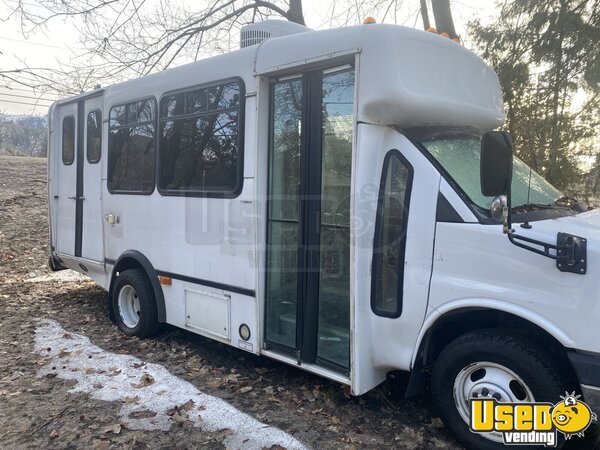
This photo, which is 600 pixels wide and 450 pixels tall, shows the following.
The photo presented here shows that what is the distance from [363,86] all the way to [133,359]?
3437 millimetres

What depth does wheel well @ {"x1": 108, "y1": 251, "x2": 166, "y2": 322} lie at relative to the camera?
523 cm

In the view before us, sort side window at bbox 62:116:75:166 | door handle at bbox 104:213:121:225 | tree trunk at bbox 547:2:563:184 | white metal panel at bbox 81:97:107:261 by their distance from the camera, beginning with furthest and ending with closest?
tree trunk at bbox 547:2:563:184, side window at bbox 62:116:75:166, white metal panel at bbox 81:97:107:261, door handle at bbox 104:213:121:225

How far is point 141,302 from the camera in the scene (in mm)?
5422

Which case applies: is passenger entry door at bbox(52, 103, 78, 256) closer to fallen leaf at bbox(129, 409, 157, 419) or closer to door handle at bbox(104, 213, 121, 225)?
door handle at bbox(104, 213, 121, 225)

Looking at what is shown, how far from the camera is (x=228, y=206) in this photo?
4.40 metres

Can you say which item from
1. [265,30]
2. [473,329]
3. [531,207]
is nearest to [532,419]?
[473,329]

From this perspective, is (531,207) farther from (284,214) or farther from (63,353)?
(63,353)

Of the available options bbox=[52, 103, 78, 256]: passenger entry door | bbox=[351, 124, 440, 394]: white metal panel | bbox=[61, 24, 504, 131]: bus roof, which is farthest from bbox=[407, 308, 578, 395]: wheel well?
bbox=[52, 103, 78, 256]: passenger entry door

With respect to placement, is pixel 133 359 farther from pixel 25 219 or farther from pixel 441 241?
pixel 25 219

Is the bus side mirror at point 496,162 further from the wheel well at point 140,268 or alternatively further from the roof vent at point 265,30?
the wheel well at point 140,268

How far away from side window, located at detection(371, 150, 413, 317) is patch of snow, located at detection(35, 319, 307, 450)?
1.16 meters

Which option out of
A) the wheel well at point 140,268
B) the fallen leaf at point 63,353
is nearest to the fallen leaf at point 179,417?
the wheel well at point 140,268

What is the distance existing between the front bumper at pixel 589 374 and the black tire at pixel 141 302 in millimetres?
4066

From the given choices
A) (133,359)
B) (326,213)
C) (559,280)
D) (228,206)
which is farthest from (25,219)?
(559,280)
